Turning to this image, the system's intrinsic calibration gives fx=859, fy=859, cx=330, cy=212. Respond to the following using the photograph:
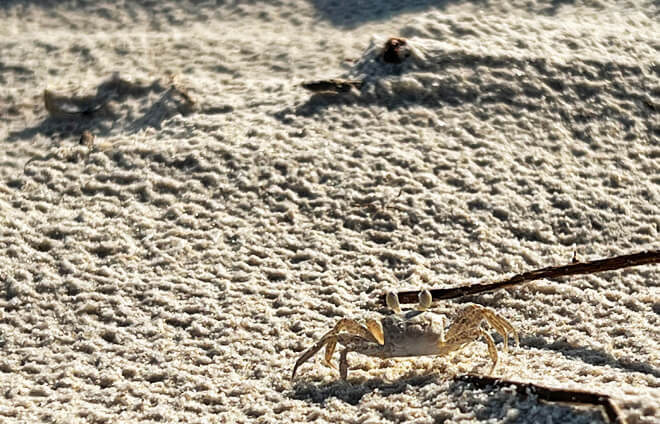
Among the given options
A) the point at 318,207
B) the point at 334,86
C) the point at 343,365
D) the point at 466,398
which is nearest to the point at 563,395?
the point at 466,398

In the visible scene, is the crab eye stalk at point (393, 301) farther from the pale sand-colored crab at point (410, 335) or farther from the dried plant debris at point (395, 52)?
the dried plant debris at point (395, 52)

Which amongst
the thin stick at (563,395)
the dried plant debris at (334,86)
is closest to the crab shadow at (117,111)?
the dried plant debris at (334,86)

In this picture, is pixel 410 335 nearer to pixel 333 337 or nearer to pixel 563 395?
pixel 333 337

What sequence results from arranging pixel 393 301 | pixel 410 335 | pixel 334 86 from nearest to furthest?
pixel 410 335, pixel 393 301, pixel 334 86

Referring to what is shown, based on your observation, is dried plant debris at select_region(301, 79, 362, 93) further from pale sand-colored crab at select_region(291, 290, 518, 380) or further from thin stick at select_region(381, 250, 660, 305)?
pale sand-colored crab at select_region(291, 290, 518, 380)

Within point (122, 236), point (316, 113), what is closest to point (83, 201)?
point (122, 236)
